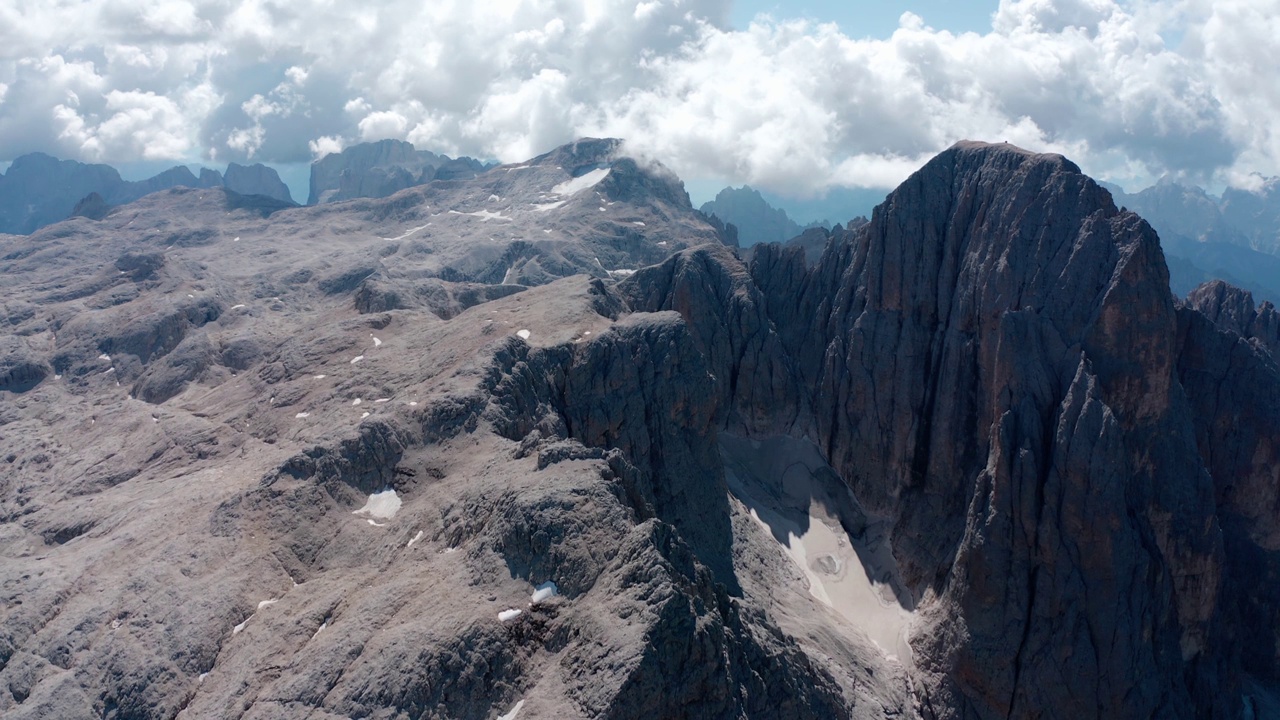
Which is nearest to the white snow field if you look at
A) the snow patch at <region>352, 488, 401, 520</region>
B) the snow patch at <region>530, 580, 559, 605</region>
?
the snow patch at <region>352, 488, 401, 520</region>

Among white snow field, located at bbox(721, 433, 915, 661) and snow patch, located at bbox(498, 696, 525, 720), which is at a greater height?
snow patch, located at bbox(498, 696, 525, 720)

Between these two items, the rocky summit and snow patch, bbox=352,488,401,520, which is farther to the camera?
snow patch, bbox=352,488,401,520

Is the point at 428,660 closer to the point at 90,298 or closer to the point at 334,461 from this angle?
the point at 334,461

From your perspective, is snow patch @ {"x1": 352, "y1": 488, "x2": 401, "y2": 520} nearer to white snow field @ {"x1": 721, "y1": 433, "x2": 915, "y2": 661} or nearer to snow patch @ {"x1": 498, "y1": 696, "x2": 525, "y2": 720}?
snow patch @ {"x1": 498, "y1": 696, "x2": 525, "y2": 720}

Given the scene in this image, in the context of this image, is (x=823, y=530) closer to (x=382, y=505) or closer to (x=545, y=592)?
(x=382, y=505)

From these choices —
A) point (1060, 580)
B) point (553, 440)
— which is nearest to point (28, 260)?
point (553, 440)

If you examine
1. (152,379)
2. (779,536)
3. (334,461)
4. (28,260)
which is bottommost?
(28,260)
